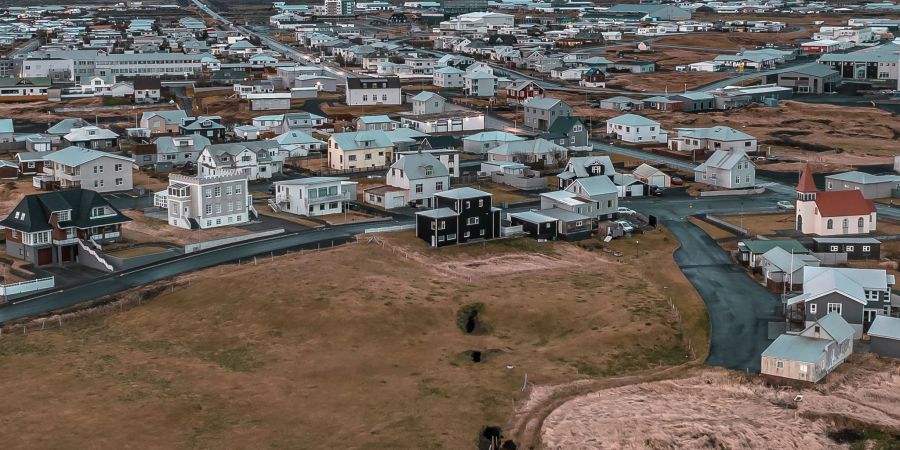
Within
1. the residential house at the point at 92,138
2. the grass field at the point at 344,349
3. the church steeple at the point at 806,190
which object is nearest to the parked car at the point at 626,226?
the grass field at the point at 344,349

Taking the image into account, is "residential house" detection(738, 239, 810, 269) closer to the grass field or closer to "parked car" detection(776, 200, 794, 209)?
the grass field

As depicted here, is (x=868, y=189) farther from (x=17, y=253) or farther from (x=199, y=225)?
(x=17, y=253)

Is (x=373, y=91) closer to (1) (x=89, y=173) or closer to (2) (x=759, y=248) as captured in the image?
(1) (x=89, y=173)

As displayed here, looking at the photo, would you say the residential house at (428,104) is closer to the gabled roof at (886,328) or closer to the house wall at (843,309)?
the house wall at (843,309)

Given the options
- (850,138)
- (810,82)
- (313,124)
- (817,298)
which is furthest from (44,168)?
(810,82)

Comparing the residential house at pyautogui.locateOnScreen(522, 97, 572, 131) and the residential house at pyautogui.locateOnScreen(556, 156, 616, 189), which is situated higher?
the residential house at pyautogui.locateOnScreen(522, 97, 572, 131)

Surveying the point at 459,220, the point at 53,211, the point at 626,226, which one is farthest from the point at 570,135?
the point at 53,211

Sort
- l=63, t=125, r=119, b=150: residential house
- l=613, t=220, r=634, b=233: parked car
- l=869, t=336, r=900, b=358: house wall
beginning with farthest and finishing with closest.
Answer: l=63, t=125, r=119, b=150: residential house → l=613, t=220, r=634, b=233: parked car → l=869, t=336, r=900, b=358: house wall

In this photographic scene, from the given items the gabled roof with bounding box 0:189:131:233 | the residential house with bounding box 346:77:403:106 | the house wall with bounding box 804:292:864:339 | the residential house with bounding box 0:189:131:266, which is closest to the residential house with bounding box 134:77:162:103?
the residential house with bounding box 346:77:403:106
